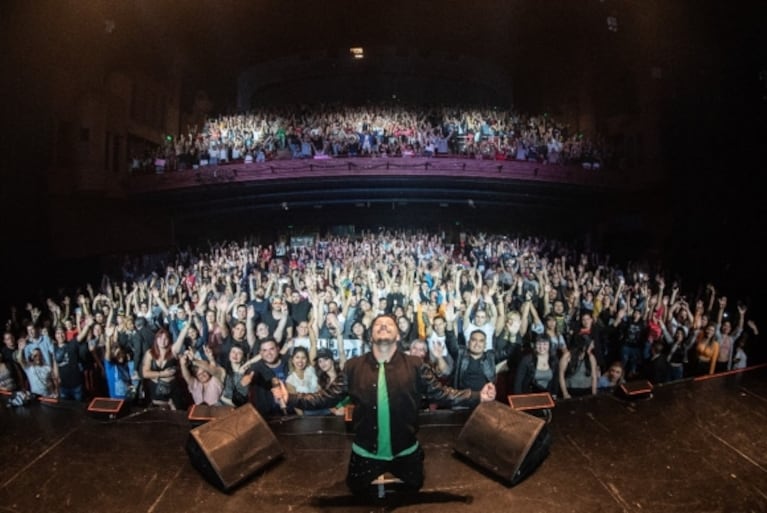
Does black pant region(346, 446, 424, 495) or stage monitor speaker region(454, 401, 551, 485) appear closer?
black pant region(346, 446, 424, 495)

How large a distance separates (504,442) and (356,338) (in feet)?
7.48

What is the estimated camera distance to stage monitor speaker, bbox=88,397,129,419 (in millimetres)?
2947

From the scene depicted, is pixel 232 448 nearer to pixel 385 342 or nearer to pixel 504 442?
pixel 385 342

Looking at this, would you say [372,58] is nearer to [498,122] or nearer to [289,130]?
[289,130]

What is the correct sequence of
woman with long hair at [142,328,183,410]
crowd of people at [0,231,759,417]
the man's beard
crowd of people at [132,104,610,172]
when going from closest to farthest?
the man's beard → crowd of people at [0,231,759,417] → woman with long hair at [142,328,183,410] → crowd of people at [132,104,610,172]

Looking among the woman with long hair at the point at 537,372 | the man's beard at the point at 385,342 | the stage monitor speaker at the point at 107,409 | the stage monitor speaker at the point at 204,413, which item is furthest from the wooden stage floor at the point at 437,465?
the man's beard at the point at 385,342

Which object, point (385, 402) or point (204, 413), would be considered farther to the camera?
point (204, 413)

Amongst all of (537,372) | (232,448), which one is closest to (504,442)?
(537,372)

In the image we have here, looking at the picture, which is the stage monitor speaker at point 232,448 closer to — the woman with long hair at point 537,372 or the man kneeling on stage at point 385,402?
the man kneeling on stage at point 385,402

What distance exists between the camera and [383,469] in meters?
2.01

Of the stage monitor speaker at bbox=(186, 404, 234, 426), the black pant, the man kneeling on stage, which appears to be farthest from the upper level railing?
the black pant

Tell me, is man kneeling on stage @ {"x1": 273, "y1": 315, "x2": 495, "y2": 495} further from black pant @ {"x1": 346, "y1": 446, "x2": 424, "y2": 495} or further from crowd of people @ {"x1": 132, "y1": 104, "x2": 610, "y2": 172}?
crowd of people @ {"x1": 132, "y1": 104, "x2": 610, "y2": 172}

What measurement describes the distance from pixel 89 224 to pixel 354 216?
5.04m

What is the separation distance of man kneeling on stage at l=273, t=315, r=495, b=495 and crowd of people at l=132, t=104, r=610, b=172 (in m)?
7.11
